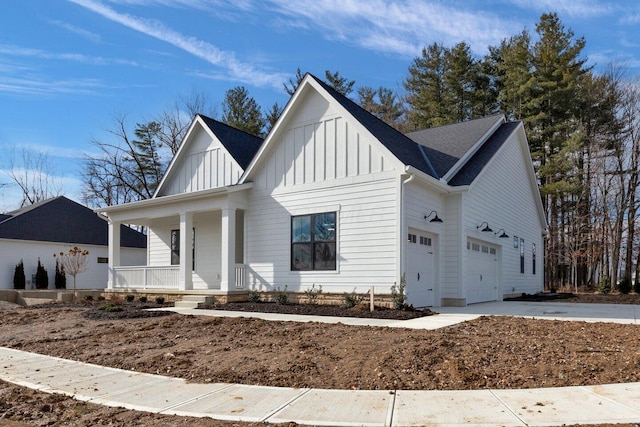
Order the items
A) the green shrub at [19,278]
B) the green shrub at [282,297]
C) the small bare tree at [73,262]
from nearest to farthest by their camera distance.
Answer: the green shrub at [282,297] → the small bare tree at [73,262] → the green shrub at [19,278]

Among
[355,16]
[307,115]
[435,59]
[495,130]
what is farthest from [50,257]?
[435,59]

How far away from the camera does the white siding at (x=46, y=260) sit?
917 inches

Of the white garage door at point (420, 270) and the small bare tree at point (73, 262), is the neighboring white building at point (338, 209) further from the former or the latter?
the small bare tree at point (73, 262)

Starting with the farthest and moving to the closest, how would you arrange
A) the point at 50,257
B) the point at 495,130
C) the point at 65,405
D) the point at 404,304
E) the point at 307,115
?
the point at 50,257 < the point at 495,130 < the point at 307,115 < the point at 404,304 < the point at 65,405

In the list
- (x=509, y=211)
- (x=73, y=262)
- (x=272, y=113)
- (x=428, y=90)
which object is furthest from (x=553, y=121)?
(x=73, y=262)

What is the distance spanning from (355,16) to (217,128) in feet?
23.9

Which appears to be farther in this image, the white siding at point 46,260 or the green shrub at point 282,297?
the white siding at point 46,260

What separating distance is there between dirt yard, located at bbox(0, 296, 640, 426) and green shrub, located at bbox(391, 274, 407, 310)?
7.01 feet

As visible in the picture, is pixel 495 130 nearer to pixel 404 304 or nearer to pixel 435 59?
pixel 404 304

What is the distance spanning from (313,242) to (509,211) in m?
9.56

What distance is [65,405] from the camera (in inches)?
205

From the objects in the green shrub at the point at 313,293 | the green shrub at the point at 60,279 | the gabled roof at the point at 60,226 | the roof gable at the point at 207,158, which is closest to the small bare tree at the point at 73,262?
the green shrub at the point at 60,279

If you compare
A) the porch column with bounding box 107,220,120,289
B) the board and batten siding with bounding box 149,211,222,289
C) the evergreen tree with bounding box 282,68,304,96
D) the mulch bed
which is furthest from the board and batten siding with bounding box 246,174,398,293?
the evergreen tree with bounding box 282,68,304,96

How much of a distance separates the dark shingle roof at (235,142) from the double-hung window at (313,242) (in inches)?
181
